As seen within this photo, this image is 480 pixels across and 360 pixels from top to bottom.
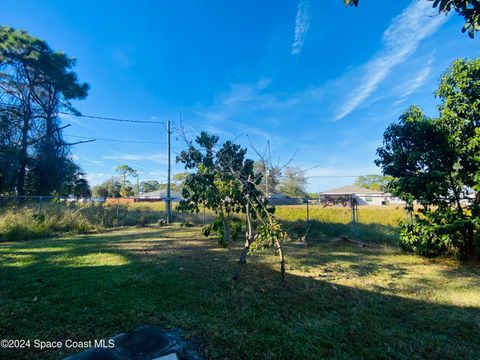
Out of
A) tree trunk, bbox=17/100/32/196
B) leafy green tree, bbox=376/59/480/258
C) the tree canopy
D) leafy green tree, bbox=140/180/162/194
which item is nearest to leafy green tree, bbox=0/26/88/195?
tree trunk, bbox=17/100/32/196

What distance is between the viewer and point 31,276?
4.02 metres

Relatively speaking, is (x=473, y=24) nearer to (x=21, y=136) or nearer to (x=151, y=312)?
(x=151, y=312)

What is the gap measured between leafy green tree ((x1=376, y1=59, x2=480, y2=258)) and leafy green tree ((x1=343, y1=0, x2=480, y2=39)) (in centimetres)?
348

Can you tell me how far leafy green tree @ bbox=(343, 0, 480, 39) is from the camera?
2094mm

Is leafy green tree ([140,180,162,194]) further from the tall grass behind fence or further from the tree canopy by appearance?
the tree canopy

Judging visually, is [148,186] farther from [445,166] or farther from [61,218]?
[445,166]

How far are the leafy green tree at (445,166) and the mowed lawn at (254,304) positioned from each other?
0.74 m

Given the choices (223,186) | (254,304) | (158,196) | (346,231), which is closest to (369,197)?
(346,231)

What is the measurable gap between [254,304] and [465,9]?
3.85 metres

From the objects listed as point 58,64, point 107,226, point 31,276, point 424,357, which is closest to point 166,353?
point 424,357

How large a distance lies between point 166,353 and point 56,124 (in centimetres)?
2135

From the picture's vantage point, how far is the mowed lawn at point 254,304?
2.28 metres

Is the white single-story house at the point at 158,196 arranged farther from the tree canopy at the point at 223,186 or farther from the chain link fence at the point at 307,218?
the tree canopy at the point at 223,186

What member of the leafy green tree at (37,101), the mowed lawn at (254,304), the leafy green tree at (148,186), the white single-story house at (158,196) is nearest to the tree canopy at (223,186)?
the mowed lawn at (254,304)
